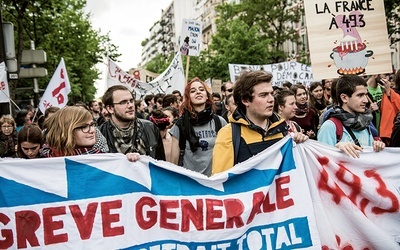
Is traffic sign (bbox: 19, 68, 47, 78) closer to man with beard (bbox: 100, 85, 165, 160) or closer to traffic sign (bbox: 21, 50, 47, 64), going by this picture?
traffic sign (bbox: 21, 50, 47, 64)

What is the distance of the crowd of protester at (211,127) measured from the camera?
3895 millimetres

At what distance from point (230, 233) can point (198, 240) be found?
0.71ft

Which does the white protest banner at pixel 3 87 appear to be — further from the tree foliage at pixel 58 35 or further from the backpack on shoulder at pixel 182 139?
the tree foliage at pixel 58 35

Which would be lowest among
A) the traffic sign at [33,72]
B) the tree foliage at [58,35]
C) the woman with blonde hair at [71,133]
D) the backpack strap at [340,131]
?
the backpack strap at [340,131]

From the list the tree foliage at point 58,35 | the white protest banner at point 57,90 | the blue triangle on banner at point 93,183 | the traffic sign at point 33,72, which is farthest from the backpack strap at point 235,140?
the tree foliage at point 58,35

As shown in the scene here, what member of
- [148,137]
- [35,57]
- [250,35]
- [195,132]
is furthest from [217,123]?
[250,35]

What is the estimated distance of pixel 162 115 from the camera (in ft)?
20.8

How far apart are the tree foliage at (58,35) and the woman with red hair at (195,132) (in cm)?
1221

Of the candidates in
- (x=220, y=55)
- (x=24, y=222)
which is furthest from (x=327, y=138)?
(x=220, y=55)

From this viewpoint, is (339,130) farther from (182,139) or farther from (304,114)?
(304,114)

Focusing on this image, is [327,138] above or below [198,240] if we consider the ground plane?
above

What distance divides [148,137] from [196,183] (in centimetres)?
132

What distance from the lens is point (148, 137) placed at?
4.97 m

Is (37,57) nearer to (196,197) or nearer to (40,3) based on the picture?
(40,3)
